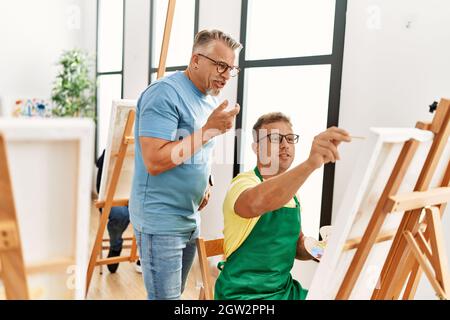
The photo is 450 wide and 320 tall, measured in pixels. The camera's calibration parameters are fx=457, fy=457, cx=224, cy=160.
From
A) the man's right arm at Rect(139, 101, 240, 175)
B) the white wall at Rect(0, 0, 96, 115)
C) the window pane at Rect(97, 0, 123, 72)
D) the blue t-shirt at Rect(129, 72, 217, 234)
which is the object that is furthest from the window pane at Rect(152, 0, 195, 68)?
the man's right arm at Rect(139, 101, 240, 175)

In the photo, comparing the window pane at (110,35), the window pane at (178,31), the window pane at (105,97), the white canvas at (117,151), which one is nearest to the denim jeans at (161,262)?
the white canvas at (117,151)

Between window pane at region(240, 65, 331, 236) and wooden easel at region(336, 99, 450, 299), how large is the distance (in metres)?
1.00

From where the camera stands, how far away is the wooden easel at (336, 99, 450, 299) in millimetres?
1041

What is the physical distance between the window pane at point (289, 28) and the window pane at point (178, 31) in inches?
33.3

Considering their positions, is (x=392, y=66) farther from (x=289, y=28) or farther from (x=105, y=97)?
(x=105, y=97)

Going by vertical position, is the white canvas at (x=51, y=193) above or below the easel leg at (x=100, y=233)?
above

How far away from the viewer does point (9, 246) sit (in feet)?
2.46

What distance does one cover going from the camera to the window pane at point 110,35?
13.9 feet

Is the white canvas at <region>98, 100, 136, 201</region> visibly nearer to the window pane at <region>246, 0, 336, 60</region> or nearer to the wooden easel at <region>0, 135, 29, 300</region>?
the window pane at <region>246, 0, 336, 60</region>

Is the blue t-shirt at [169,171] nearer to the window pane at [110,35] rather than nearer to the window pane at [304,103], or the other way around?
the window pane at [304,103]

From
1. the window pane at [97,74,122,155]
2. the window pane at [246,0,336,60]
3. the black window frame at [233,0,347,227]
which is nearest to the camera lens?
the black window frame at [233,0,347,227]

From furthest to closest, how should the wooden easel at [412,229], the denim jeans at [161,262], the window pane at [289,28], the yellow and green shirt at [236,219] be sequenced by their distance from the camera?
the window pane at [289,28] < the denim jeans at [161,262] < the yellow and green shirt at [236,219] < the wooden easel at [412,229]

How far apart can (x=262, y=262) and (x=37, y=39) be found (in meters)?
3.96

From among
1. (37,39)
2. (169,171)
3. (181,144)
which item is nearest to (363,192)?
(181,144)
